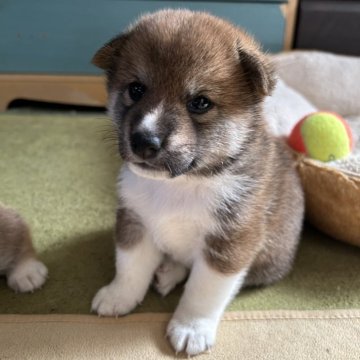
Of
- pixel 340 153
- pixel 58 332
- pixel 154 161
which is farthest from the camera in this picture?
pixel 340 153

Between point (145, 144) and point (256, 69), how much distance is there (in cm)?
31

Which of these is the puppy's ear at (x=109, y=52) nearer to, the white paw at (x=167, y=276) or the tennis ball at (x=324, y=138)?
the white paw at (x=167, y=276)

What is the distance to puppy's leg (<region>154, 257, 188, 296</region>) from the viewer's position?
1444 millimetres

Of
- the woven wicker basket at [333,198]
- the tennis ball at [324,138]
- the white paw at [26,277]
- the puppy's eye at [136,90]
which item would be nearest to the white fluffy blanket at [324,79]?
the tennis ball at [324,138]

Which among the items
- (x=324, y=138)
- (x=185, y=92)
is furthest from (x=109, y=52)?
(x=324, y=138)

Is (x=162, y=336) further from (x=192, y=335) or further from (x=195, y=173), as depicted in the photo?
(x=195, y=173)

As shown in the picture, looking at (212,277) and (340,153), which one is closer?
(212,277)

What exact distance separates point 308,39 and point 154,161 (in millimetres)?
1807

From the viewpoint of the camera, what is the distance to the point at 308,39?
100 inches

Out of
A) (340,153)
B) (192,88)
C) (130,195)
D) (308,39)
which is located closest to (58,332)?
(130,195)

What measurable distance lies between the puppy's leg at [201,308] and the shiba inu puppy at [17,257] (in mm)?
432

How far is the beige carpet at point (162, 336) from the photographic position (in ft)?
4.10

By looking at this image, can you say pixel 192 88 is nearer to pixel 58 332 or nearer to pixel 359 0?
pixel 58 332

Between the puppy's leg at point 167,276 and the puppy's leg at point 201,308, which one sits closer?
the puppy's leg at point 201,308
